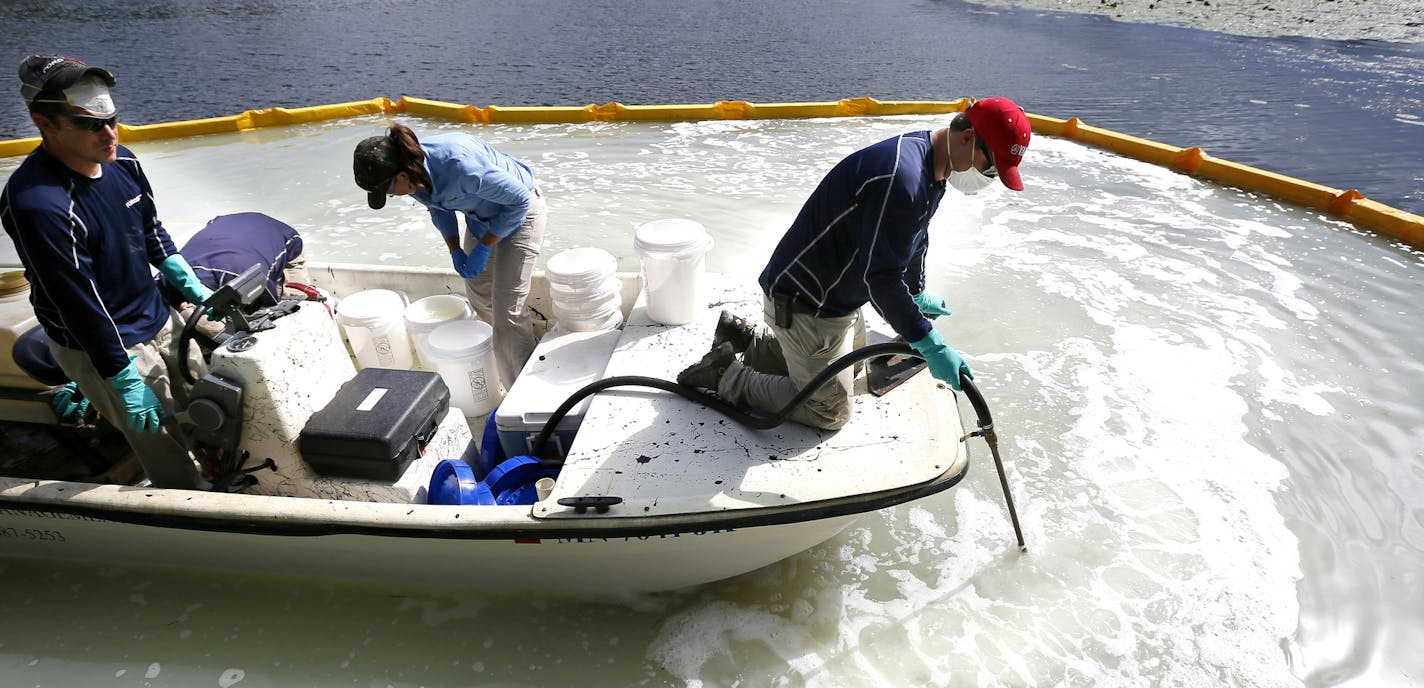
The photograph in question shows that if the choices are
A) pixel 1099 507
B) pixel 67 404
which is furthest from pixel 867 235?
pixel 67 404

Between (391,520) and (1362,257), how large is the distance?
25.3 feet

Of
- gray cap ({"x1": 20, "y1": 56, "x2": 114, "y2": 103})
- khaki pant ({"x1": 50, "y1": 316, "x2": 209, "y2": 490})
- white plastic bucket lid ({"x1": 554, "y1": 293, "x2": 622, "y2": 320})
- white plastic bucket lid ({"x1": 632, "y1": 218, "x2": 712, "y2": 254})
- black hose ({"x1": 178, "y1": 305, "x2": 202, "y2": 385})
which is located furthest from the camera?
white plastic bucket lid ({"x1": 554, "y1": 293, "x2": 622, "y2": 320})

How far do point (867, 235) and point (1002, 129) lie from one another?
0.55m

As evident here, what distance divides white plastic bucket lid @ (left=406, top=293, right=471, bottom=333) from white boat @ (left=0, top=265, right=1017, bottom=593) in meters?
0.63

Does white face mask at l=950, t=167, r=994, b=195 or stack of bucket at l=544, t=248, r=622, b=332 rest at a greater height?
white face mask at l=950, t=167, r=994, b=195

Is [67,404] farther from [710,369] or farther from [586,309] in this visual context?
[710,369]

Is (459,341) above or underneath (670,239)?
underneath

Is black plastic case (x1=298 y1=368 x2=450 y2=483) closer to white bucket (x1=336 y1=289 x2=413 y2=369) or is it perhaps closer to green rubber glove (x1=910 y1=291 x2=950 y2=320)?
white bucket (x1=336 y1=289 x2=413 y2=369)

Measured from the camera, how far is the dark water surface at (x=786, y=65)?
34.3 feet

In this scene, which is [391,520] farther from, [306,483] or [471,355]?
[471,355]

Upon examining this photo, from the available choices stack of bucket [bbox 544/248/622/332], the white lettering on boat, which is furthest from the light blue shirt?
the white lettering on boat

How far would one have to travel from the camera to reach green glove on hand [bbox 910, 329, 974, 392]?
2561 millimetres

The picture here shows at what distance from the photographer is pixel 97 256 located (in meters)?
2.57

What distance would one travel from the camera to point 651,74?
53.2ft
